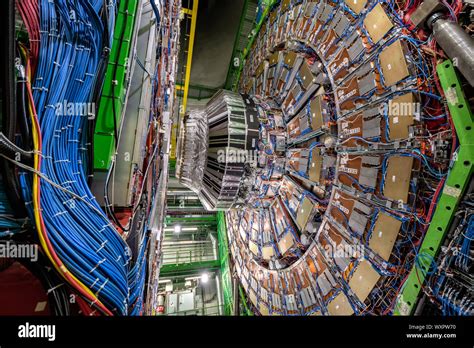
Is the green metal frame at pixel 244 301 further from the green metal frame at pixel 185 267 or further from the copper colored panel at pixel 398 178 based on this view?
the copper colored panel at pixel 398 178

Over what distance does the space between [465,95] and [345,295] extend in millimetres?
2021

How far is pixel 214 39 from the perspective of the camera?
5.76 m

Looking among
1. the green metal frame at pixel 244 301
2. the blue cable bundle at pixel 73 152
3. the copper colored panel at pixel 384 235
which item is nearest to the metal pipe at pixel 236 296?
the green metal frame at pixel 244 301

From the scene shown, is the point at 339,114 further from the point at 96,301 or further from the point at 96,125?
the point at 96,301

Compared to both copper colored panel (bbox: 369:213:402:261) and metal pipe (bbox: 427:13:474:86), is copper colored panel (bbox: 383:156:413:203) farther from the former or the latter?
metal pipe (bbox: 427:13:474:86)

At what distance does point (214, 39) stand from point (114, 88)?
493cm

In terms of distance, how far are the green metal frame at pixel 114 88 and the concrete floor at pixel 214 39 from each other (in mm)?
4018

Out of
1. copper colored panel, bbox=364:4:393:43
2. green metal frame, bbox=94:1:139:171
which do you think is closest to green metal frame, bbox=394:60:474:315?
copper colored panel, bbox=364:4:393:43

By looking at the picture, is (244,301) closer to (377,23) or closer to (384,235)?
(384,235)

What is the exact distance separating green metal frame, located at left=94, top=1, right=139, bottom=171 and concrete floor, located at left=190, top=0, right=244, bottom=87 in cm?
402

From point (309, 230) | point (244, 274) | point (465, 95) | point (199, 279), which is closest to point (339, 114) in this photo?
point (465, 95)

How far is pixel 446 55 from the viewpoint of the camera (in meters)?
1.63

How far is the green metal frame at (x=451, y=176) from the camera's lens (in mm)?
1455

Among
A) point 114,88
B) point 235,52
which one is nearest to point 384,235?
point 114,88
